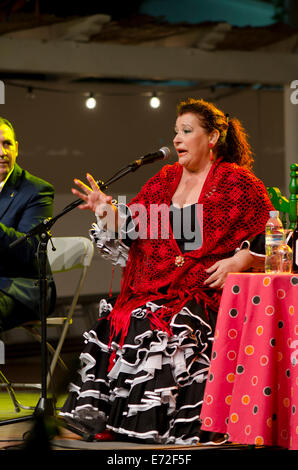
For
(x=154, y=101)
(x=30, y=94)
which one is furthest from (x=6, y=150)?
(x=154, y=101)

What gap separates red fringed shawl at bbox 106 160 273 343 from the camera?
9.61ft

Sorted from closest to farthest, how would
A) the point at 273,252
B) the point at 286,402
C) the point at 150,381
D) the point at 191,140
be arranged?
the point at 286,402 → the point at 273,252 → the point at 150,381 → the point at 191,140

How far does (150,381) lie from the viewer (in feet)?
9.10

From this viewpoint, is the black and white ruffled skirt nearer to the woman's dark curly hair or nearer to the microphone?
the microphone

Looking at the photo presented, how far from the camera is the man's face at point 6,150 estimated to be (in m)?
3.86

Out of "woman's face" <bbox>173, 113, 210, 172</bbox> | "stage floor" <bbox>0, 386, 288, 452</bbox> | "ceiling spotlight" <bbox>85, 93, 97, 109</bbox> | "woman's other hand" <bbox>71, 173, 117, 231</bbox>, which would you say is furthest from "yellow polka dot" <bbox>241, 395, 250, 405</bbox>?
"ceiling spotlight" <bbox>85, 93, 97, 109</bbox>

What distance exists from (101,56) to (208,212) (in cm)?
346

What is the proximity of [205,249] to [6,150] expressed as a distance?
146cm

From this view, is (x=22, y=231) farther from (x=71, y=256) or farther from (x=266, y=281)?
(x=266, y=281)

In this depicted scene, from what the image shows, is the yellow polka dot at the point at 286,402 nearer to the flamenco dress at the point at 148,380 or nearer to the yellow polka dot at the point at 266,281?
the yellow polka dot at the point at 266,281

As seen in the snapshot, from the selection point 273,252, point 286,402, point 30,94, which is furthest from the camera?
point 30,94

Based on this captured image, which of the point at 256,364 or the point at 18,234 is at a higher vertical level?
the point at 18,234

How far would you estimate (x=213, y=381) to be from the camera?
7.79ft

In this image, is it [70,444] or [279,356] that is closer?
[279,356]
